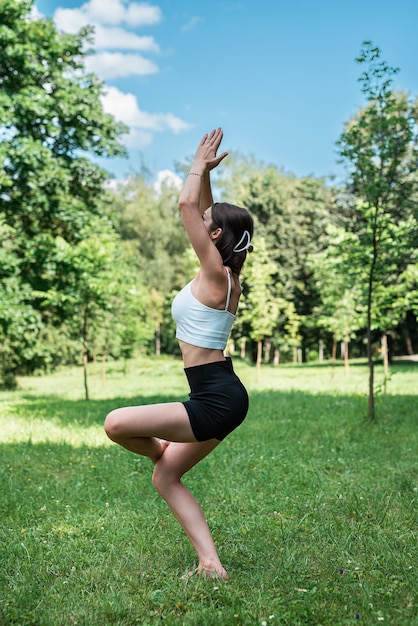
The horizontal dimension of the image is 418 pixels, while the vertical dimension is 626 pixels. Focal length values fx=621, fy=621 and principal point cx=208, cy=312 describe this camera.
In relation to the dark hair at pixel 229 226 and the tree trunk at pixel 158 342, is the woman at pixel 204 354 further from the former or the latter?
the tree trunk at pixel 158 342

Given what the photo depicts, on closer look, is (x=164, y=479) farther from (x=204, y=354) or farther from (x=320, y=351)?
(x=320, y=351)

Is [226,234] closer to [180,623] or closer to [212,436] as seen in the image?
[212,436]

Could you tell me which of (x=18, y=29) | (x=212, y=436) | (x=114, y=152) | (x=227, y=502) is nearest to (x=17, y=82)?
(x=18, y=29)

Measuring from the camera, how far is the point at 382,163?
912 cm

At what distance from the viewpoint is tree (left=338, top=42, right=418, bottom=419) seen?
8.94m

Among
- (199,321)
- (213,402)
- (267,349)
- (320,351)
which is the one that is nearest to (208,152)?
(199,321)

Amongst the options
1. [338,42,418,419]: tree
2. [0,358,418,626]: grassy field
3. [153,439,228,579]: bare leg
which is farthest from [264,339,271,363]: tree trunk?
[153,439,228,579]: bare leg

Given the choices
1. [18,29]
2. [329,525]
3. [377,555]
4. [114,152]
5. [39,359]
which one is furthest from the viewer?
[39,359]

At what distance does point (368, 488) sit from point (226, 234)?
3.29 meters

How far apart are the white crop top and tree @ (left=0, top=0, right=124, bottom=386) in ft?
40.2

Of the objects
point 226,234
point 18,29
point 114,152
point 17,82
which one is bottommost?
point 226,234

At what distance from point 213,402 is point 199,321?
44cm

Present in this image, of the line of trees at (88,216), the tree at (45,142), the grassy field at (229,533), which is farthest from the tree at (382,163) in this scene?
the tree at (45,142)

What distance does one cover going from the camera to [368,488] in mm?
5652
